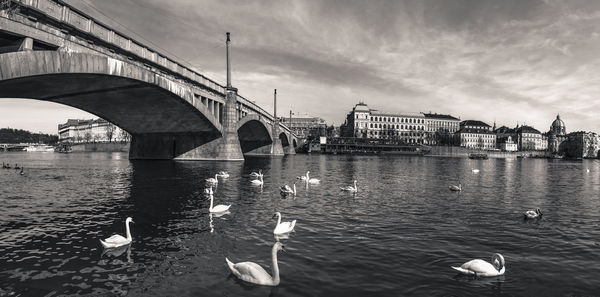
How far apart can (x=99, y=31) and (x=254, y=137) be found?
81602 millimetres

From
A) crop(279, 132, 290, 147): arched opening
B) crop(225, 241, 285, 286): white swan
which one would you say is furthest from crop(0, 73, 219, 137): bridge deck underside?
crop(279, 132, 290, 147): arched opening

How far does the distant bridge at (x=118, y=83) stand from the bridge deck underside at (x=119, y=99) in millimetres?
81

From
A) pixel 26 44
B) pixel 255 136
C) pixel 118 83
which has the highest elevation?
pixel 118 83

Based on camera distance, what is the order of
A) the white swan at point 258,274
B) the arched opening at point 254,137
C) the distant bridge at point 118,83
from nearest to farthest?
the white swan at point 258,274, the distant bridge at point 118,83, the arched opening at point 254,137

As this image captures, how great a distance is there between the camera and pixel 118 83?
109ft

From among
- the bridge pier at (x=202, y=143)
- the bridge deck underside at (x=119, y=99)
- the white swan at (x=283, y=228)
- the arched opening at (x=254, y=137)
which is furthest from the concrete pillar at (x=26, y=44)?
the arched opening at (x=254, y=137)

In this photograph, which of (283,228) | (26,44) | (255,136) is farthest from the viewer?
(255,136)

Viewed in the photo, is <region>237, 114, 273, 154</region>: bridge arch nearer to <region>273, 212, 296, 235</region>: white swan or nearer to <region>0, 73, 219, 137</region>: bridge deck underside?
<region>0, 73, 219, 137</region>: bridge deck underside

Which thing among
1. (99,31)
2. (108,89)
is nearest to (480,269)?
(99,31)

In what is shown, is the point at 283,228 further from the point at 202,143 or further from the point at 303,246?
the point at 202,143

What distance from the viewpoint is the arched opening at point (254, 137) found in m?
94.2

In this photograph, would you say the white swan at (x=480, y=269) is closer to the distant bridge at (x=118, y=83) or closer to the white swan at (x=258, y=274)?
the white swan at (x=258, y=274)

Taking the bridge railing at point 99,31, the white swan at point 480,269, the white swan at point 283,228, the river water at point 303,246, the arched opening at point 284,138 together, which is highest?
the bridge railing at point 99,31

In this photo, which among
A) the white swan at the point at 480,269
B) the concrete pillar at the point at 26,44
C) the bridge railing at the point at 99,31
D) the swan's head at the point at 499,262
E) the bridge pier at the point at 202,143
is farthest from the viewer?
the bridge pier at the point at 202,143
